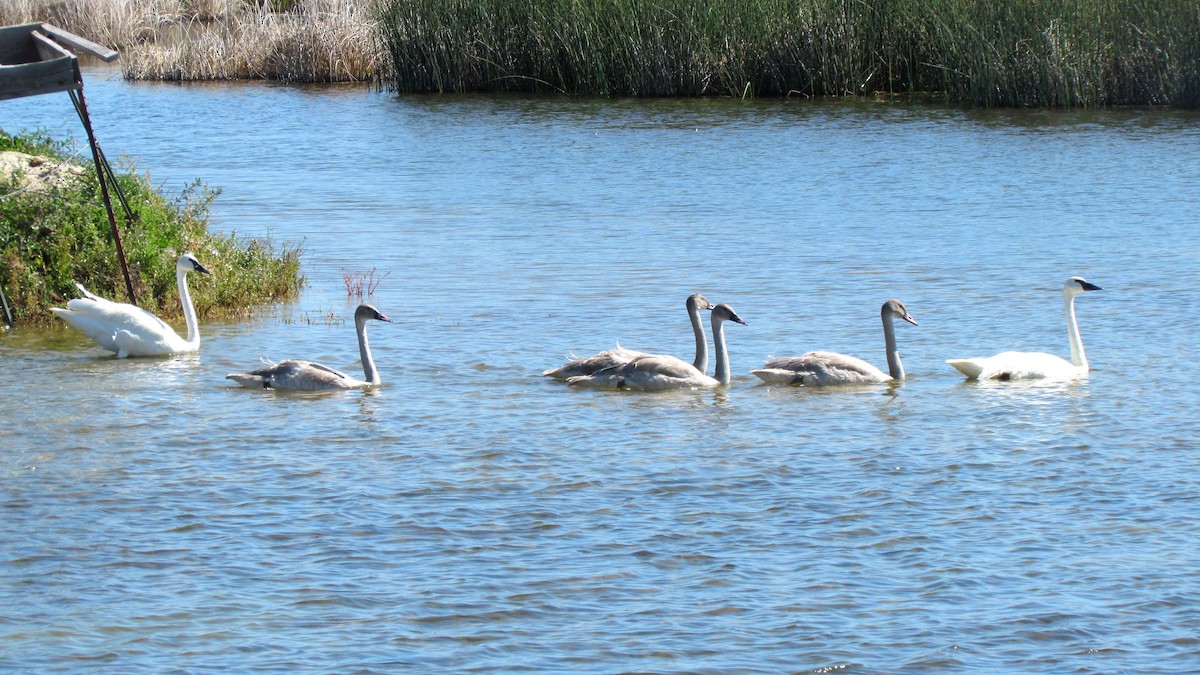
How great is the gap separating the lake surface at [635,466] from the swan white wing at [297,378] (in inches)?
5.4

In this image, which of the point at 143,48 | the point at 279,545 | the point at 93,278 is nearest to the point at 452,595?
the point at 279,545

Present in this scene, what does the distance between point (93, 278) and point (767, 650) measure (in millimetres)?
8892

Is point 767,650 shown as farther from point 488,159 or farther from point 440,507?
point 488,159

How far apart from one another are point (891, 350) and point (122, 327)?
18.5 feet

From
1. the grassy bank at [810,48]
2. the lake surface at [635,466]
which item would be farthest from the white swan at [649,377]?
the grassy bank at [810,48]

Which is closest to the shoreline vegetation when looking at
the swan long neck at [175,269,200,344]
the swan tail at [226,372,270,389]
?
the swan long neck at [175,269,200,344]

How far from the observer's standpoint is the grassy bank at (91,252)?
45.3 feet

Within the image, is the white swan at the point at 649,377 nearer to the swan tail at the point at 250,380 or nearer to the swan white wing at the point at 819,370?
the swan white wing at the point at 819,370

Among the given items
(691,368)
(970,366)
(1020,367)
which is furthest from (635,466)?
(1020,367)

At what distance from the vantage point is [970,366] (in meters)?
11.7

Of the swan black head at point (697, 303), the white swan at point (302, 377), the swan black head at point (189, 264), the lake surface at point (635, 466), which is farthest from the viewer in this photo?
the swan black head at point (189, 264)

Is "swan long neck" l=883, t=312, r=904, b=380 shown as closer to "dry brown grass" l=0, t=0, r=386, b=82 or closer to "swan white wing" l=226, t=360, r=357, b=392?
"swan white wing" l=226, t=360, r=357, b=392

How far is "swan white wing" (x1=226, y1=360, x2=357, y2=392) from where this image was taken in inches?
451

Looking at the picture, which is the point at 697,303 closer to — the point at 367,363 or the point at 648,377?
the point at 648,377
